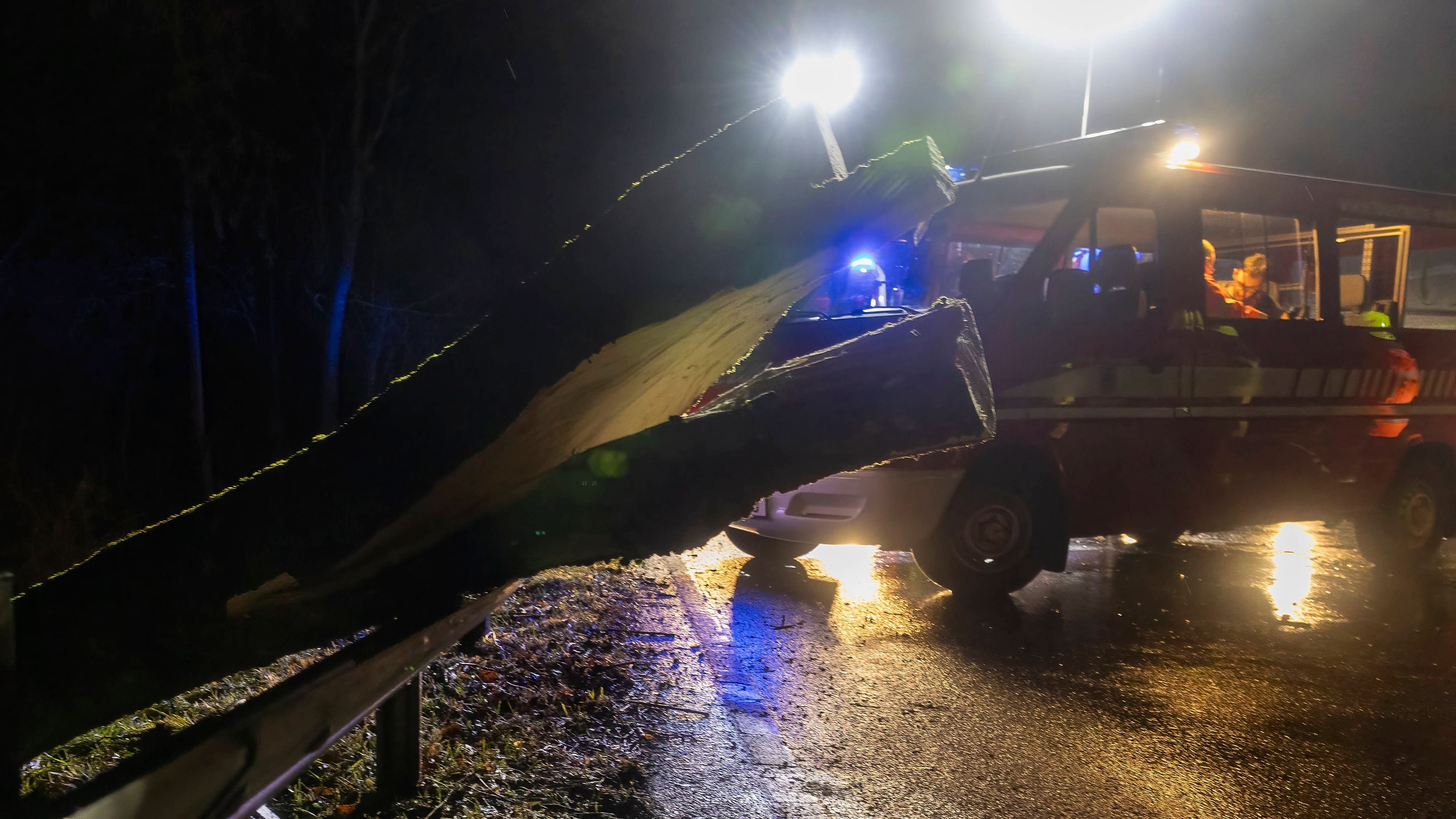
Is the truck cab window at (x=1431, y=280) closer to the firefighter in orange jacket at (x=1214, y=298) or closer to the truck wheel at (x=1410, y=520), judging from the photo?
the truck wheel at (x=1410, y=520)

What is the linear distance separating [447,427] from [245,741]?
0.62 m

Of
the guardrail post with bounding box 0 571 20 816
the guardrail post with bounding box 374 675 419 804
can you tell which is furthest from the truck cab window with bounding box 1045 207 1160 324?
the guardrail post with bounding box 0 571 20 816

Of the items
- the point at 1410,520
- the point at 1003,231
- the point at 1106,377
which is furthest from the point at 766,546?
the point at 1410,520

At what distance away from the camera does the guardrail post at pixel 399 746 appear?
2719 millimetres

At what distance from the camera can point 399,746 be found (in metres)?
2.75

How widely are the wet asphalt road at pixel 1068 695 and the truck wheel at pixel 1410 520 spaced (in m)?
0.53

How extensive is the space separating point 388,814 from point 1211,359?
564cm

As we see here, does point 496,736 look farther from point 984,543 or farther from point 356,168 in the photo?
point 356,168

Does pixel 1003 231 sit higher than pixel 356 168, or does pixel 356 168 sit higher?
pixel 356 168

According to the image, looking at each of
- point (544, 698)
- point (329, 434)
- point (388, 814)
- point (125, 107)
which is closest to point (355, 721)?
point (329, 434)

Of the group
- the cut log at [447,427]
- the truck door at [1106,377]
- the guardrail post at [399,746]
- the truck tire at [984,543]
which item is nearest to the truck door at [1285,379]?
the truck door at [1106,377]

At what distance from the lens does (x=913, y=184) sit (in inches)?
46.4

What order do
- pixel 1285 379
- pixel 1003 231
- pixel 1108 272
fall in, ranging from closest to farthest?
pixel 1108 272
pixel 1003 231
pixel 1285 379

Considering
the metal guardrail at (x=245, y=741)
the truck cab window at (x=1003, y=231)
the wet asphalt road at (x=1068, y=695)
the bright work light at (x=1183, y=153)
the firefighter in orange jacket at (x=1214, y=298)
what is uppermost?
the bright work light at (x=1183, y=153)
